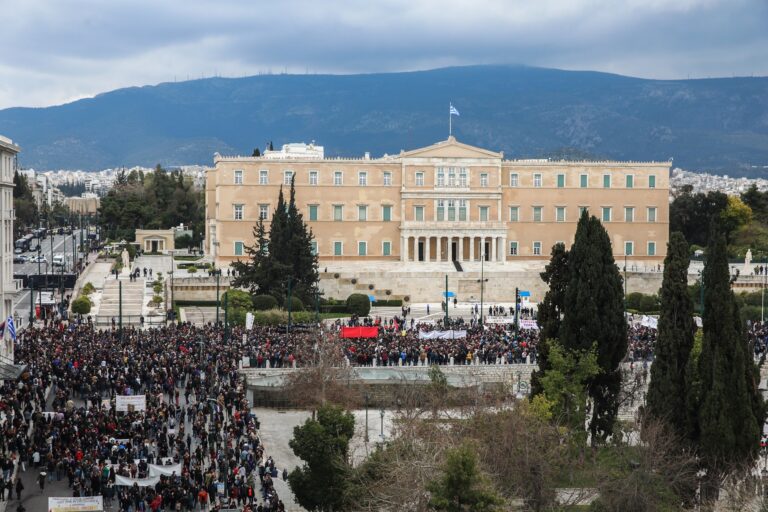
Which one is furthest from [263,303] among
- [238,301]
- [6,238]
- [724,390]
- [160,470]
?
[724,390]

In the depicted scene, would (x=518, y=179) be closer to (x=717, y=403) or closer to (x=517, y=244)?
(x=517, y=244)

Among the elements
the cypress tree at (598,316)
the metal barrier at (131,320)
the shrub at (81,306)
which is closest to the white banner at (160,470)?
the cypress tree at (598,316)

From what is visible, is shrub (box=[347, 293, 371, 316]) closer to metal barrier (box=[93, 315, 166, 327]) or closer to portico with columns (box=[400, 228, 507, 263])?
metal barrier (box=[93, 315, 166, 327])

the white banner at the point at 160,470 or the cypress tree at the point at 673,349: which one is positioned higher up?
the cypress tree at the point at 673,349

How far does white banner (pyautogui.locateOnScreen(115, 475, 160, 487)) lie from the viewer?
2739cm

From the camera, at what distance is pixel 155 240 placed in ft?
305

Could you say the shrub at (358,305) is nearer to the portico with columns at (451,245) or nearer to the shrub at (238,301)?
the shrub at (238,301)

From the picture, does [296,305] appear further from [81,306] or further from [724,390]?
[724,390]

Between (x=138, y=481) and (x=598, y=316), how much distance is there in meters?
12.4

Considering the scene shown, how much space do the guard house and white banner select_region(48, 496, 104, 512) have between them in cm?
6734

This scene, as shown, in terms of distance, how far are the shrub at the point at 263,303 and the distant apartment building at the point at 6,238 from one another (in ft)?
52.6

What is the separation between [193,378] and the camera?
1501 inches

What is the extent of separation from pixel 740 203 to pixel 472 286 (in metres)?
32.1

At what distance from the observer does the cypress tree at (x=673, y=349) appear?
2852cm
